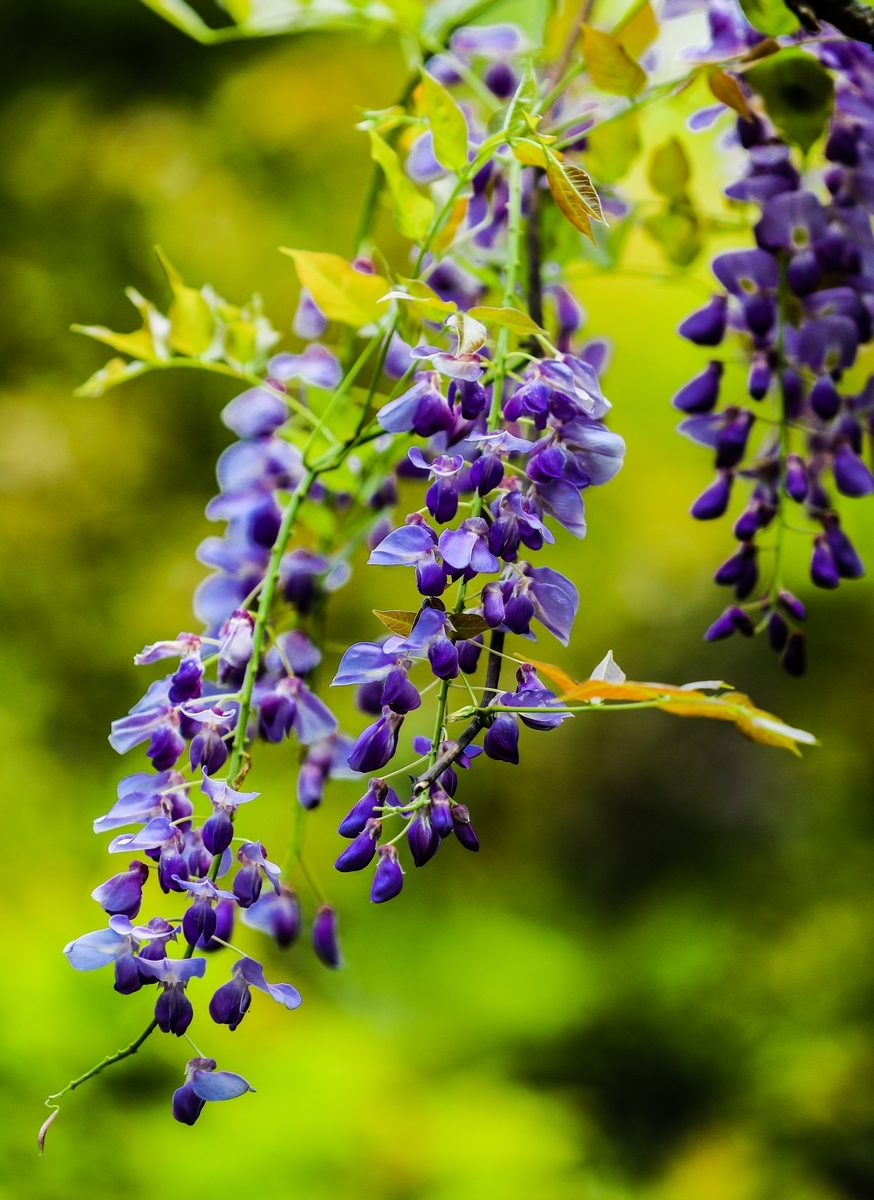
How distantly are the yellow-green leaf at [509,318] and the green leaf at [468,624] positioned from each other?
0.11 metres

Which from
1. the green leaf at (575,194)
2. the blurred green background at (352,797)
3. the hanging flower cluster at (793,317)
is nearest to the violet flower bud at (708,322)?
the hanging flower cluster at (793,317)

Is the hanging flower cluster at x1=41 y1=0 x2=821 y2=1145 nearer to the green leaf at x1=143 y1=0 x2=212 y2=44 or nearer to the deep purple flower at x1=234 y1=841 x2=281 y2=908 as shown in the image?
the deep purple flower at x1=234 y1=841 x2=281 y2=908

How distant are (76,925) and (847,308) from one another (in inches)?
38.5

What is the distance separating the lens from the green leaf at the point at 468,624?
366mm

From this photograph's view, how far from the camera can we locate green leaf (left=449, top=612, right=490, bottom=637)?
1.20 feet

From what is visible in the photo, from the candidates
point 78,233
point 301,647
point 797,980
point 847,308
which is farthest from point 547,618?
point 78,233

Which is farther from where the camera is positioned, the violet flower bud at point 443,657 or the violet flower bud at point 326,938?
the violet flower bud at point 326,938

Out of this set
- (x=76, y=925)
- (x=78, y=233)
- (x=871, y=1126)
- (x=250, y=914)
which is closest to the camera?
(x=250, y=914)

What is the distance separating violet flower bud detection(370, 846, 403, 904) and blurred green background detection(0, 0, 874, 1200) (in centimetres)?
76

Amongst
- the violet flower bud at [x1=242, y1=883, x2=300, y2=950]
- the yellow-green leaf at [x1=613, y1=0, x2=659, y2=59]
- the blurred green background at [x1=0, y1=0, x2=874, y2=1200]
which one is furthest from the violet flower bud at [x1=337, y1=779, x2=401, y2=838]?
the blurred green background at [x1=0, y1=0, x2=874, y2=1200]

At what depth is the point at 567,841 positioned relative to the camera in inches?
60.7

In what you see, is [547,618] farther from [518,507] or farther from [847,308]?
[847,308]

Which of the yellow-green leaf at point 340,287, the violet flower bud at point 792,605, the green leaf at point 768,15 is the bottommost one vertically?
the violet flower bud at point 792,605

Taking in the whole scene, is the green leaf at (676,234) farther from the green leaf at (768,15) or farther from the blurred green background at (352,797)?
the blurred green background at (352,797)
